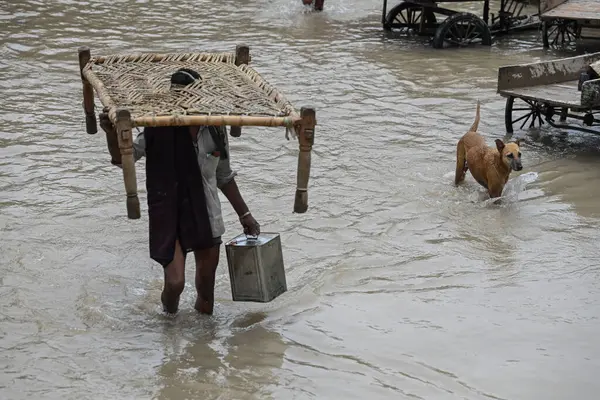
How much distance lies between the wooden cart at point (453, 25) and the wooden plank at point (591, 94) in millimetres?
5465

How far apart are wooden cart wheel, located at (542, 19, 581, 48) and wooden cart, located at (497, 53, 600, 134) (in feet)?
13.1

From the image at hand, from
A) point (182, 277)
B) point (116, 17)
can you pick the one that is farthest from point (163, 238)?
point (116, 17)

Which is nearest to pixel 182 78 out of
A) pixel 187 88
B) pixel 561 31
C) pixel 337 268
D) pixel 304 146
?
pixel 187 88

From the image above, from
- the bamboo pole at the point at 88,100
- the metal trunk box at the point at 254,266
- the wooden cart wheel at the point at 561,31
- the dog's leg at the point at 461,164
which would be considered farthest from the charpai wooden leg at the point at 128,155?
the wooden cart wheel at the point at 561,31

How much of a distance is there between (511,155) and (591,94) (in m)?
1.64

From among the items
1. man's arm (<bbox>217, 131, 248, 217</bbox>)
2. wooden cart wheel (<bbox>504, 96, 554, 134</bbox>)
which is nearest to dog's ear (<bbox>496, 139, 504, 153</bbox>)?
wooden cart wheel (<bbox>504, 96, 554, 134</bbox>)

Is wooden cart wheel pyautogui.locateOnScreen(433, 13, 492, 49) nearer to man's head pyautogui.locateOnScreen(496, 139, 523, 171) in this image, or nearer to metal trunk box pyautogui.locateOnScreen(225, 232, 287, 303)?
man's head pyautogui.locateOnScreen(496, 139, 523, 171)

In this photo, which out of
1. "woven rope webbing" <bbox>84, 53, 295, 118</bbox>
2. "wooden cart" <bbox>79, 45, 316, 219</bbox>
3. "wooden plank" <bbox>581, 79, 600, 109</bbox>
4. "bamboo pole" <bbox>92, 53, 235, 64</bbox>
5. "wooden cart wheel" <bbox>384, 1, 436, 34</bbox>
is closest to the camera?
"wooden cart" <bbox>79, 45, 316, 219</bbox>

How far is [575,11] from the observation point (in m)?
12.8

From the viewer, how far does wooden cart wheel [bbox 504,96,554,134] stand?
957 cm

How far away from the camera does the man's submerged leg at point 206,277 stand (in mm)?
5258

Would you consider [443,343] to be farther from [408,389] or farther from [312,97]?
[312,97]

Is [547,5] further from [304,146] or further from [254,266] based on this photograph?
[304,146]

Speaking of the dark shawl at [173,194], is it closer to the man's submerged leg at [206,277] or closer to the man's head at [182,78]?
the man's submerged leg at [206,277]
